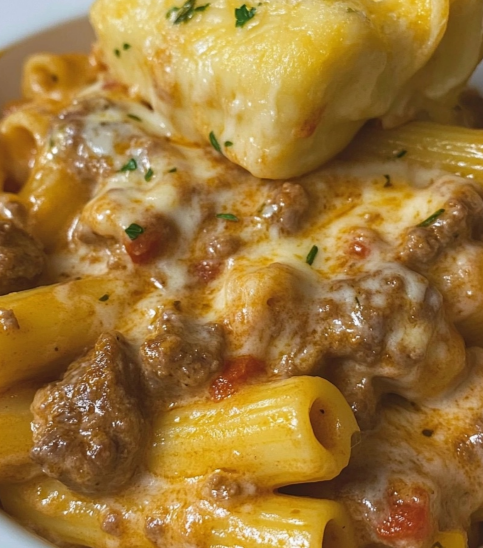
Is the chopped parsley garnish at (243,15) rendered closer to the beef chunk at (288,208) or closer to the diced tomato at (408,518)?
the beef chunk at (288,208)

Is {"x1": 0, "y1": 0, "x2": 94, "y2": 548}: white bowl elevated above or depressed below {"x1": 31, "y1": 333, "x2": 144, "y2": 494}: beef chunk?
above

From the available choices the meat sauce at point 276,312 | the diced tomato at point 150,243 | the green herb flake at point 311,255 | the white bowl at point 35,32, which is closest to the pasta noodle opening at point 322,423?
the meat sauce at point 276,312

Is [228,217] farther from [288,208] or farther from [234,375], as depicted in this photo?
[234,375]

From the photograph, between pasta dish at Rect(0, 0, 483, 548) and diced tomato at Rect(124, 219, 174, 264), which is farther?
diced tomato at Rect(124, 219, 174, 264)

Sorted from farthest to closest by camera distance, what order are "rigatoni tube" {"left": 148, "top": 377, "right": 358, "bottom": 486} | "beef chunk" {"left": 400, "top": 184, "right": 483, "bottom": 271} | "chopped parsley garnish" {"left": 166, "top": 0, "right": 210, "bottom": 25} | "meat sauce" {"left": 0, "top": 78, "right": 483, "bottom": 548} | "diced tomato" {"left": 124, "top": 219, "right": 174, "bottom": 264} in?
"chopped parsley garnish" {"left": 166, "top": 0, "right": 210, "bottom": 25}
"diced tomato" {"left": 124, "top": 219, "right": 174, "bottom": 264}
"beef chunk" {"left": 400, "top": 184, "right": 483, "bottom": 271}
"meat sauce" {"left": 0, "top": 78, "right": 483, "bottom": 548}
"rigatoni tube" {"left": 148, "top": 377, "right": 358, "bottom": 486}

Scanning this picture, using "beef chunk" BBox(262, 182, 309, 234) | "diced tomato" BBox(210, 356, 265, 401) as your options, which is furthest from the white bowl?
"diced tomato" BBox(210, 356, 265, 401)

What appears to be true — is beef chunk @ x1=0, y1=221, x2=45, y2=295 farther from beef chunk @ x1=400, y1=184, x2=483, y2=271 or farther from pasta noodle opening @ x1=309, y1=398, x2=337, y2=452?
beef chunk @ x1=400, y1=184, x2=483, y2=271

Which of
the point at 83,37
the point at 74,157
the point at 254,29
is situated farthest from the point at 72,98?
the point at 254,29

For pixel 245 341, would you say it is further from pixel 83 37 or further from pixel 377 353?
pixel 83 37
